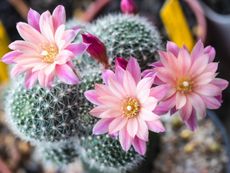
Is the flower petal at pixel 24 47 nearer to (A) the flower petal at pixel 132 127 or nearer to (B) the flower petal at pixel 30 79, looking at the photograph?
(B) the flower petal at pixel 30 79

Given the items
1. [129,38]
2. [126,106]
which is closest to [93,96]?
[126,106]

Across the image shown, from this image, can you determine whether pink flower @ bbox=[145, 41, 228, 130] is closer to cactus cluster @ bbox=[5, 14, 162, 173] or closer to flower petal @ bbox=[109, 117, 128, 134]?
flower petal @ bbox=[109, 117, 128, 134]

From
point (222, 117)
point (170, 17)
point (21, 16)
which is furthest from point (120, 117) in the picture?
point (21, 16)

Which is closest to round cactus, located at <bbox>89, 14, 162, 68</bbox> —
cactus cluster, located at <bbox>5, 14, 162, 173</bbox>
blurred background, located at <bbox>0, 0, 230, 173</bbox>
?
cactus cluster, located at <bbox>5, 14, 162, 173</bbox>

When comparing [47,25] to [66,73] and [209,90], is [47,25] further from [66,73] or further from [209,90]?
[209,90]

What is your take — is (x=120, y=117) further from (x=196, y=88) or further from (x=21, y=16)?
(x=21, y=16)

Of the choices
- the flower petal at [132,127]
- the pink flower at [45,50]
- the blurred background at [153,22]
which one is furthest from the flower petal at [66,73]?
the blurred background at [153,22]
